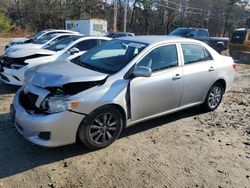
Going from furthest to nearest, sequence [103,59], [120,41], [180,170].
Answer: [120,41] < [103,59] < [180,170]

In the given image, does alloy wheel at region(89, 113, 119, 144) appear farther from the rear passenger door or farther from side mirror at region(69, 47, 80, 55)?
side mirror at region(69, 47, 80, 55)

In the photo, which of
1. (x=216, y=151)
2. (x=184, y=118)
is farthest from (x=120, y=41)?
(x=216, y=151)

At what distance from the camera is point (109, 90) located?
159 inches

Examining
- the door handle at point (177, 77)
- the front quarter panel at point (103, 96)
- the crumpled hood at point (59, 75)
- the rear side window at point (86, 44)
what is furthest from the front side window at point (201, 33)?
the front quarter panel at point (103, 96)

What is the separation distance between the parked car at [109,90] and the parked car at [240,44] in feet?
50.4

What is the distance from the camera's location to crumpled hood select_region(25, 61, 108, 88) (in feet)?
12.8

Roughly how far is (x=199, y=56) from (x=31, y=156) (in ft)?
11.9

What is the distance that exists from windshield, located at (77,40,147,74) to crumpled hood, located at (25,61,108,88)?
267 millimetres

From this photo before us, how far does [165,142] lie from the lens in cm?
457

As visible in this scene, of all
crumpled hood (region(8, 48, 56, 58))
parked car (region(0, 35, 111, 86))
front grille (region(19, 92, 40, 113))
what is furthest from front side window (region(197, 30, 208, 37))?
front grille (region(19, 92, 40, 113))

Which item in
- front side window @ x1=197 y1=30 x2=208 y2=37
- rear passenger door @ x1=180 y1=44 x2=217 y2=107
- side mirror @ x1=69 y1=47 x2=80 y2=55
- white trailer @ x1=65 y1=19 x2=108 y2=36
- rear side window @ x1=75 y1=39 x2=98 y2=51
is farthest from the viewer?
white trailer @ x1=65 y1=19 x2=108 y2=36

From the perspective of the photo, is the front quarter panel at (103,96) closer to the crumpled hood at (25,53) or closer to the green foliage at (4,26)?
the crumpled hood at (25,53)

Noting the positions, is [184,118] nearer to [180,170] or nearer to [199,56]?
[199,56]

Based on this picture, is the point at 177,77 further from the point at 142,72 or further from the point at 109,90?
the point at 109,90
